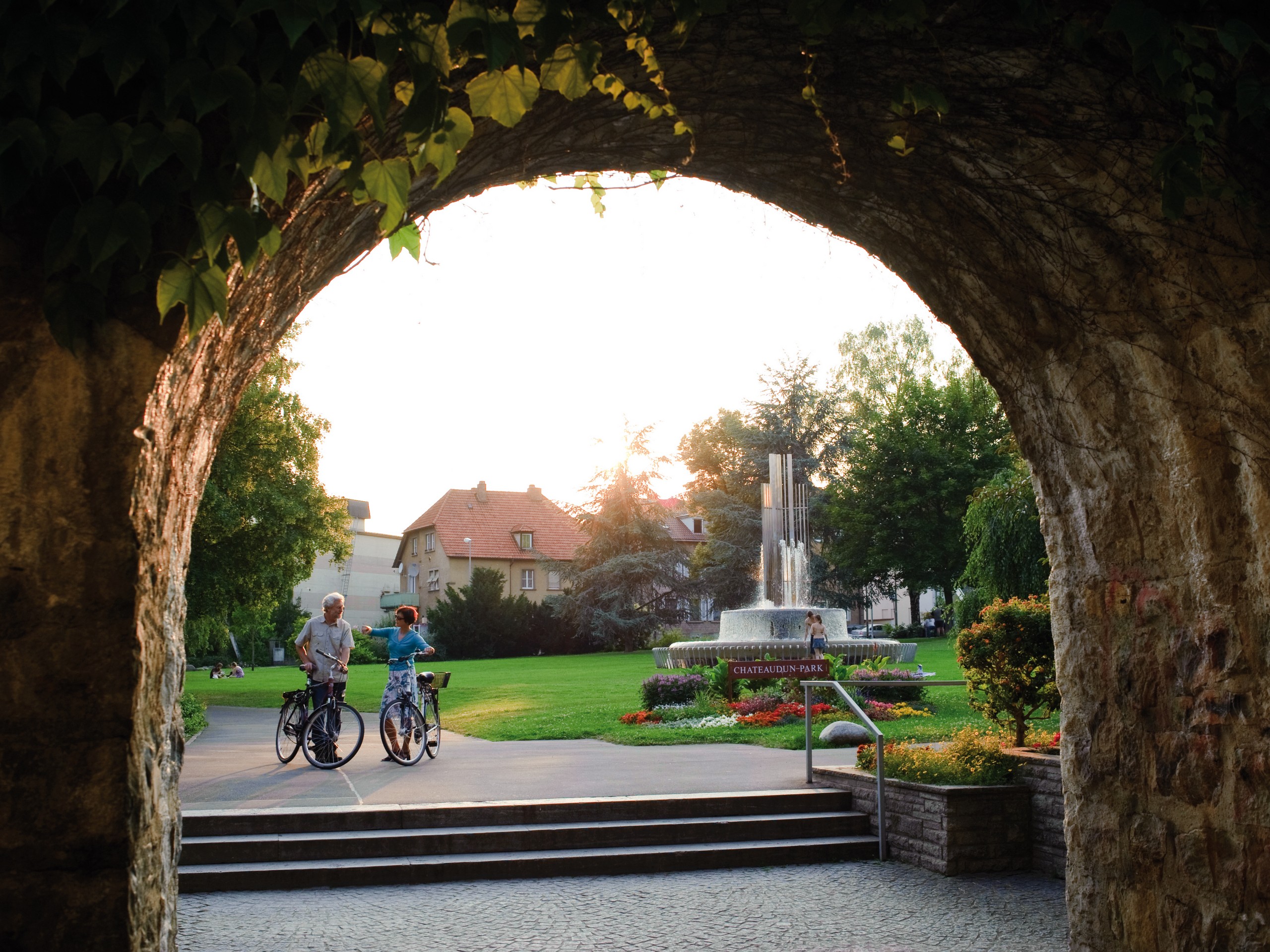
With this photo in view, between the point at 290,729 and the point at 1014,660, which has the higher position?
the point at 1014,660

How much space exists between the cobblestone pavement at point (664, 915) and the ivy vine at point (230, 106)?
174 inches

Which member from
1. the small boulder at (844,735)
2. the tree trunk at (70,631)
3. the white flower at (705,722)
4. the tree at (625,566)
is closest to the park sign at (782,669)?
the white flower at (705,722)

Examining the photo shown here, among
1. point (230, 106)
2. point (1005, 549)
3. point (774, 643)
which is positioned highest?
point (1005, 549)

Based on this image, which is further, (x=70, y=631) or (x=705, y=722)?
(x=705, y=722)

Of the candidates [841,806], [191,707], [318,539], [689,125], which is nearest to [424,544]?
[318,539]

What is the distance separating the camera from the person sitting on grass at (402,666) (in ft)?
36.0

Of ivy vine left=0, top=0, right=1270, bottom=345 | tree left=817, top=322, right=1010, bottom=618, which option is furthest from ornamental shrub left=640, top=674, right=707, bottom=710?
tree left=817, top=322, right=1010, bottom=618

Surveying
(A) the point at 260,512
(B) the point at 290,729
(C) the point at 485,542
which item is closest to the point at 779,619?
(A) the point at 260,512

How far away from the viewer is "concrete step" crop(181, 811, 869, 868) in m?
7.58

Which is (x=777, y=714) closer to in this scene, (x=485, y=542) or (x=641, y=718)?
(x=641, y=718)

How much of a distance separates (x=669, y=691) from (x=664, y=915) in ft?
36.9

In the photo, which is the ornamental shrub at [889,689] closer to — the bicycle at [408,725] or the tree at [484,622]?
the bicycle at [408,725]

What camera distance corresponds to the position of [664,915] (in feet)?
21.5

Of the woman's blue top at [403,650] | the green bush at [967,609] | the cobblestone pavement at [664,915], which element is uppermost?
the green bush at [967,609]
